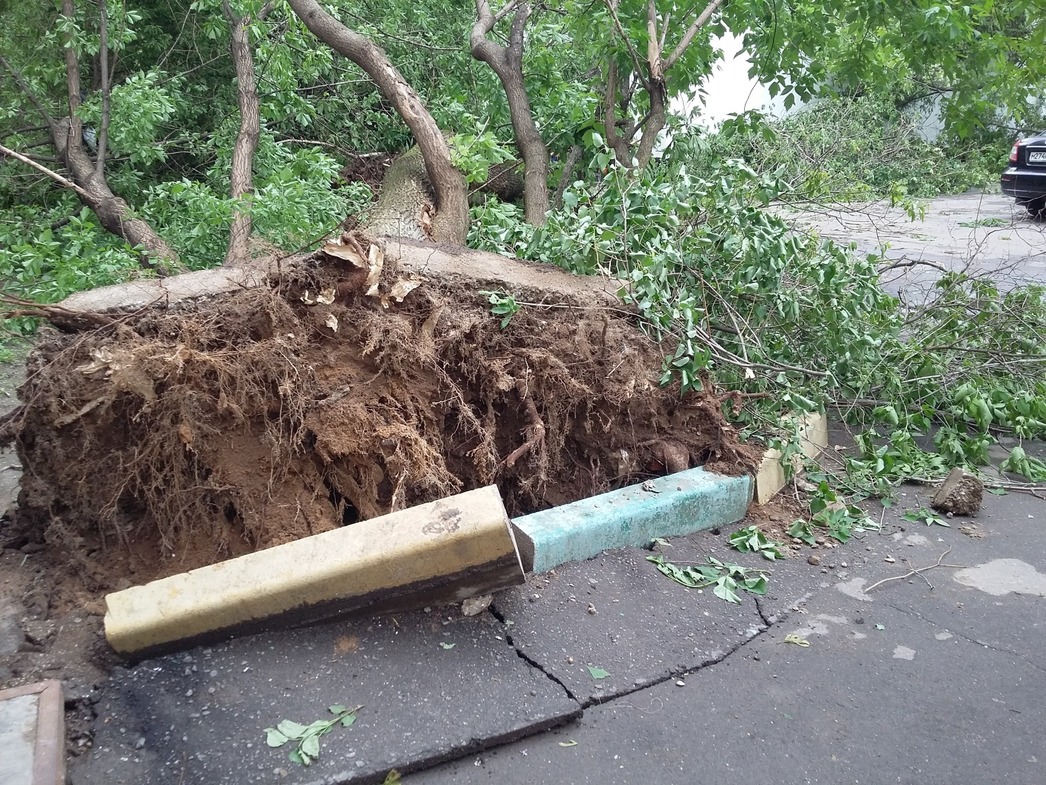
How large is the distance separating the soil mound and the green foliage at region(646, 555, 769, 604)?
2.40 feet

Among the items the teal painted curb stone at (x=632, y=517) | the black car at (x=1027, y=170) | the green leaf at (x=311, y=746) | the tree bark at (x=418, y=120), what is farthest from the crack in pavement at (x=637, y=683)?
the black car at (x=1027, y=170)

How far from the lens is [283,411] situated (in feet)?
10.6

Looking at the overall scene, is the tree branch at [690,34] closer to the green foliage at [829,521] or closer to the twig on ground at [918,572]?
the green foliage at [829,521]

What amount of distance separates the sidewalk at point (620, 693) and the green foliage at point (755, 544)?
0.78ft

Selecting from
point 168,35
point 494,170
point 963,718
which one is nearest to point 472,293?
point 963,718

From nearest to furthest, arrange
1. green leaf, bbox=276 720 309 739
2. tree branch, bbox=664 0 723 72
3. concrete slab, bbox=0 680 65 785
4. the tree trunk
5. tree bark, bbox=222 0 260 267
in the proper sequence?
concrete slab, bbox=0 680 65 785 < green leaf, bbox=276 720 309 739 < tree branch, bbox=664 0 723 72 < the tree trunk < tree bark, bbox=222 0 260 267

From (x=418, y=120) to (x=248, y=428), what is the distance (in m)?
3.70

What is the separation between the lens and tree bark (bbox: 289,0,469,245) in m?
5.83

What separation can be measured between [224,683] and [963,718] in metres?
2.60

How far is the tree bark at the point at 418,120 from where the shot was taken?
5.83 meters

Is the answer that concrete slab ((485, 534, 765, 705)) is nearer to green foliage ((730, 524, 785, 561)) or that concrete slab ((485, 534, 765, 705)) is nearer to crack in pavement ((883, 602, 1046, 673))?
green foliage ((730, 524, 785, 561))

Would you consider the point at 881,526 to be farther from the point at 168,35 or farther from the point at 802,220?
the point at 168,35

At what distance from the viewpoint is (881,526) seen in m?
4.21

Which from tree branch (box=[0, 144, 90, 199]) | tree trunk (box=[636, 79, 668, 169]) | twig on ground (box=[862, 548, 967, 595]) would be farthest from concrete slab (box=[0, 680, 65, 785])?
tree trunk (box=[636, 79, 668, 169])
